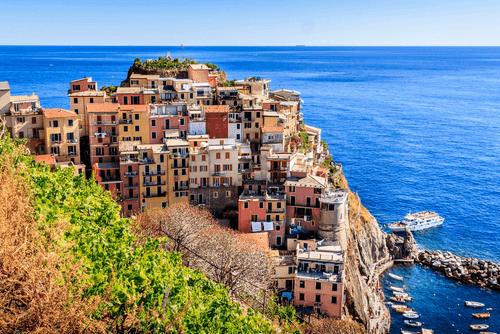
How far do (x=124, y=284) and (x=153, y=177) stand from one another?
34.2 m

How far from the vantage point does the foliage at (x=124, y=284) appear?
15.9 metres

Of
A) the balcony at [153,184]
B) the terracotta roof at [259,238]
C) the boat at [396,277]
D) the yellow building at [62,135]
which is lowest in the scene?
the boat at [396,277]

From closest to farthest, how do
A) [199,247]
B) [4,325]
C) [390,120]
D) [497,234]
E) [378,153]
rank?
[4,325], [199,247], [497,234], [378,153], [390,120]

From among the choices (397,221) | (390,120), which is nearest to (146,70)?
(397,221)

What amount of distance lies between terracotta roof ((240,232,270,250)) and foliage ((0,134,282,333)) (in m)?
24.9

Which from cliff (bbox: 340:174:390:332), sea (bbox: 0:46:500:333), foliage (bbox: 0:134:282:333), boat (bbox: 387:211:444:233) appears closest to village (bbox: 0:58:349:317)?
cliff (bbox: 340:174:390:332)

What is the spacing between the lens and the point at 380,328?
4956 centimetres

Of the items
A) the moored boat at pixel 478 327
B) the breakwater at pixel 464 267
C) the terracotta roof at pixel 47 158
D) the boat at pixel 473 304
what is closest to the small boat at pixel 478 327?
the moored boat at pixel 478 327

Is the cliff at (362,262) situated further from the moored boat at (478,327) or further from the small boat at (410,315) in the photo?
the moored boat at (478,327)

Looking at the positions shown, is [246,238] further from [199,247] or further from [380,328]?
[380,328]

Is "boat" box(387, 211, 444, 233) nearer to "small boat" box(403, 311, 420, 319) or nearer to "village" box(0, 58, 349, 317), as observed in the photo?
"village" box(0, 58, 349, 317)

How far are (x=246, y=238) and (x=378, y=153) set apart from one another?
6752cm

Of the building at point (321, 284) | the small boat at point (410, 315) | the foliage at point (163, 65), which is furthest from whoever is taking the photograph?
the foliage at point (163, 65)

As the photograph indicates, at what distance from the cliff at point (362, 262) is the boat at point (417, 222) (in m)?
4.68
